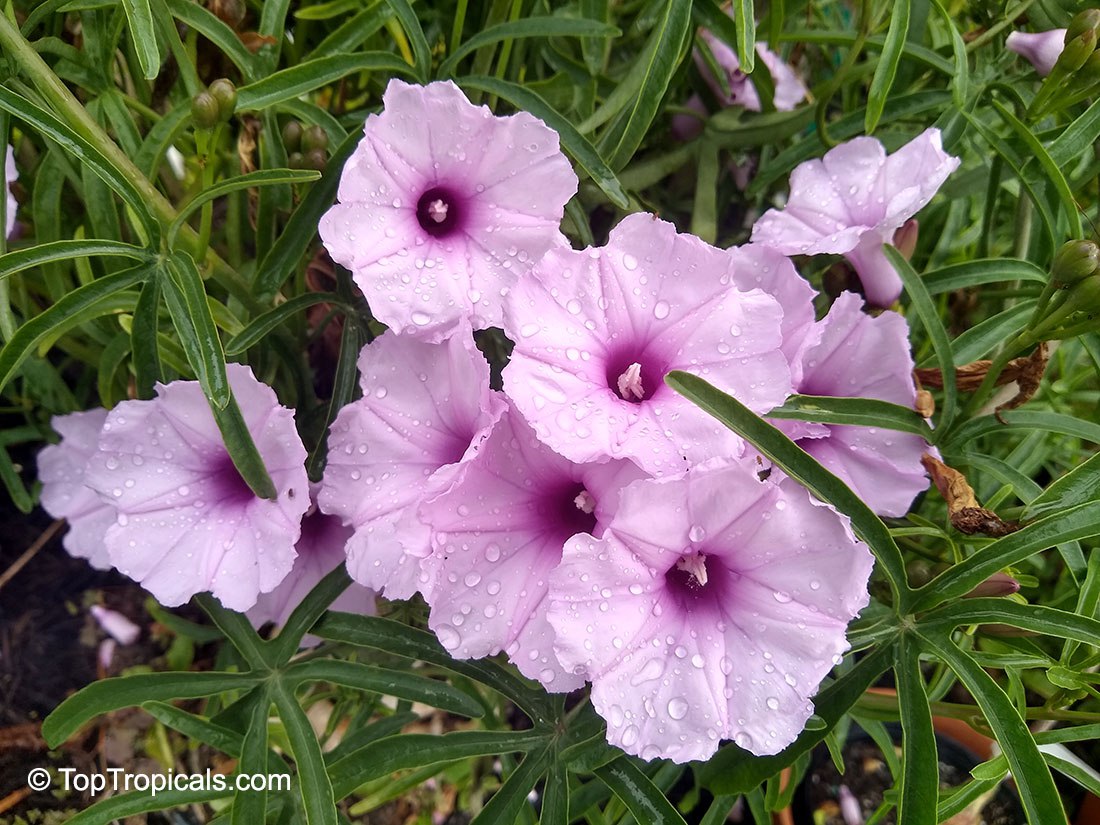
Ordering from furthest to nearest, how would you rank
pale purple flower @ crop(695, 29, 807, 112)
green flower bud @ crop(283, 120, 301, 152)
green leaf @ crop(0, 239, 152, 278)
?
pale purple flower @ crop(695, 29, 807, 112) → green flower bud @ crop(283, 120, 301, 152) → green leaf @ crop(0, 239, 152, 278)

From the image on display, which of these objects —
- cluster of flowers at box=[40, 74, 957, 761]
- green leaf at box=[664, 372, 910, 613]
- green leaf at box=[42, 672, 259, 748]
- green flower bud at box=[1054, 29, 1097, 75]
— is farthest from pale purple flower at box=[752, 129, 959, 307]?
green leaf at box=[42, 672, 259, 748]

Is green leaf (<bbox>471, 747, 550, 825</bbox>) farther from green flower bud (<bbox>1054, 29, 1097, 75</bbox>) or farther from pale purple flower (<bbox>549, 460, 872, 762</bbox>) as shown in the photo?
green flower bud (<bbox>1054, 29, 1097, 75</bbox>)

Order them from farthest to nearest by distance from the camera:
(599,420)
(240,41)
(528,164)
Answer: (240,41)
(528,164)
(599,420)

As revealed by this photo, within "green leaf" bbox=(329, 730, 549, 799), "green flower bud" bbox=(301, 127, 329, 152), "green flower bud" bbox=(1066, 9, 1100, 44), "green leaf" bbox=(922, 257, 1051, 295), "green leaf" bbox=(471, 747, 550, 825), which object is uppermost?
"green flower bud" bbox=(1066, 9, 1100, 44)

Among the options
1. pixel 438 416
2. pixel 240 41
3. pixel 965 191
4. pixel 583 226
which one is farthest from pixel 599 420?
pixel 965 191

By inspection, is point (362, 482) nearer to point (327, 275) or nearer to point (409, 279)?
point (409, 279)

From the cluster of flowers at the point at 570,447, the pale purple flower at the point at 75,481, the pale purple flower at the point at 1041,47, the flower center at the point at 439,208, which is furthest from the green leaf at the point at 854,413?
the pale purple flower at the point at 75,481
